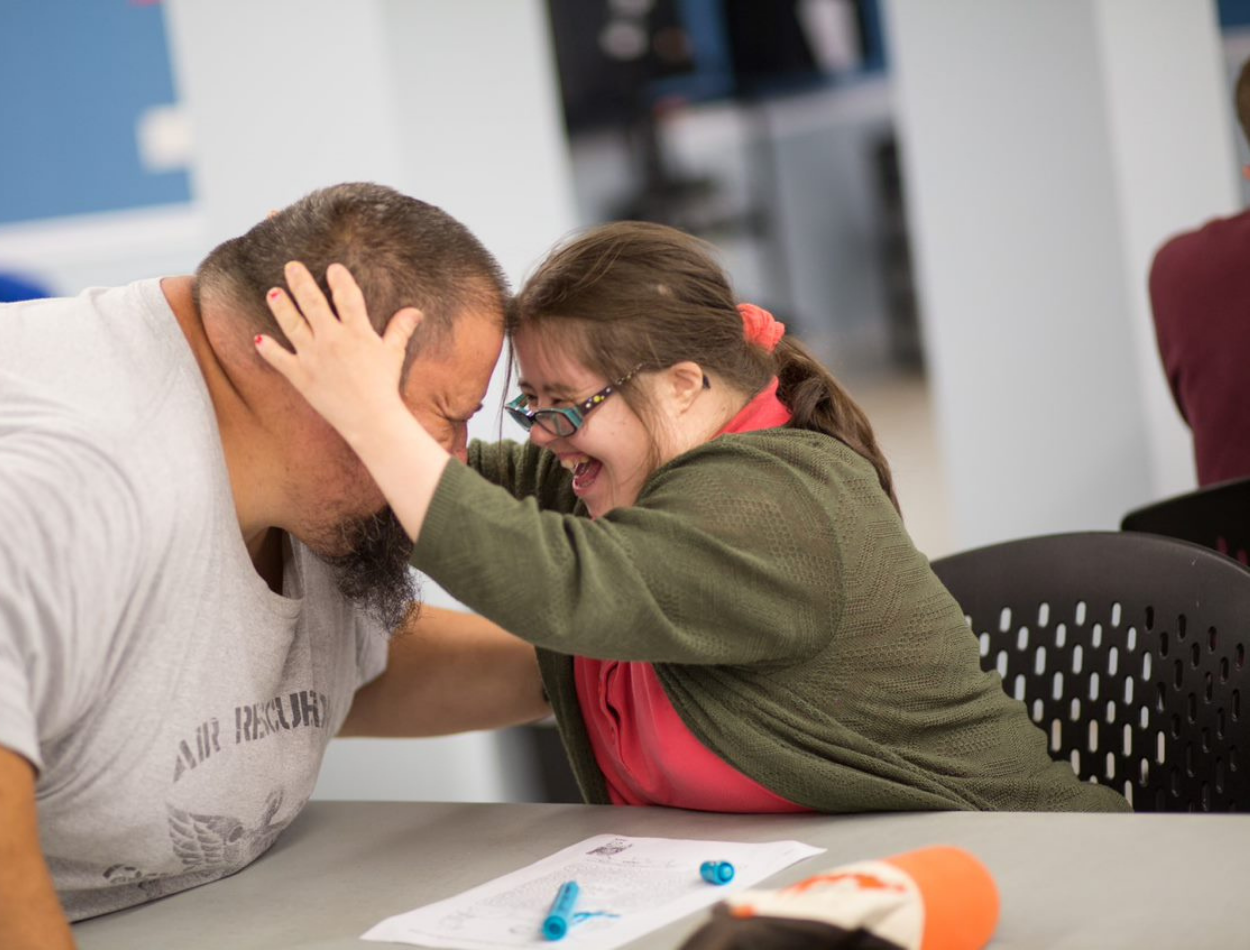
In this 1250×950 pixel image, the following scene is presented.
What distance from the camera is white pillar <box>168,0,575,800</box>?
127 inches

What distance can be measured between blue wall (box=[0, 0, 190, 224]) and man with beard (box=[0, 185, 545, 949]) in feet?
10.8

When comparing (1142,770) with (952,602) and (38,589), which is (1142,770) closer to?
(952,602)

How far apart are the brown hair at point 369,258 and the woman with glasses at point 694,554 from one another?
0.18 ft

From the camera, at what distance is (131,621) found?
155 cm

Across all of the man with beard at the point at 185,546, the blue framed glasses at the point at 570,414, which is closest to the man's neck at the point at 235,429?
the man with beard at the point at 185,546

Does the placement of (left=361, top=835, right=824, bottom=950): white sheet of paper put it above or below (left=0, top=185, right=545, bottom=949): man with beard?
below

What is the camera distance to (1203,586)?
6.06 feet

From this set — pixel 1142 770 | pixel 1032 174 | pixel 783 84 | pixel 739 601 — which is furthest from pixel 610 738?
pixel 783 84

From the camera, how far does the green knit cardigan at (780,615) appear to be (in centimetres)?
152

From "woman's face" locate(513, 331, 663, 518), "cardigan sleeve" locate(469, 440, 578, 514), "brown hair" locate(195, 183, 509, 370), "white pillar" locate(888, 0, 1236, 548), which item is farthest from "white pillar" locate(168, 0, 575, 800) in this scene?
"white pillar" locate(888, 0, 1236, 548)

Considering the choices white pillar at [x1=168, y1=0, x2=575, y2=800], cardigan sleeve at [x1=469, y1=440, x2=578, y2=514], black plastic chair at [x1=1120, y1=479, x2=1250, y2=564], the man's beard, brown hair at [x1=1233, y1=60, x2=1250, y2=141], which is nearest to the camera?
the man's beard

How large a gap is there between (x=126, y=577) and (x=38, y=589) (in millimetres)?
113

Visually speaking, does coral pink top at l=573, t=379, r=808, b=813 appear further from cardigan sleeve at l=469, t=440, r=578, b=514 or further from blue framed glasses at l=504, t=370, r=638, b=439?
cardigan sleeve at l=469, t=440, r=578, b=514

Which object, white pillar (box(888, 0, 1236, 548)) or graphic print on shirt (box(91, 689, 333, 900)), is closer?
graphic print on shirt (box(91, 689, 333, 900))
